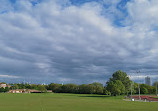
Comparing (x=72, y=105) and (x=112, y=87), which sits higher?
(x=112, y=87)

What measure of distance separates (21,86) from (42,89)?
156 ft

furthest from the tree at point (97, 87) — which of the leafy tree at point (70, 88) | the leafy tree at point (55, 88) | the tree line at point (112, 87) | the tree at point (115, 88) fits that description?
the tree at point (115, 88)

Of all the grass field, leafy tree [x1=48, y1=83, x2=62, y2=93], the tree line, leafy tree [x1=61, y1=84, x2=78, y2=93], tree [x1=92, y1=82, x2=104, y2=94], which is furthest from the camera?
leafy tree [x1=48, y1=83, x2=62, y2=93]

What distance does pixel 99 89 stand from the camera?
127 m

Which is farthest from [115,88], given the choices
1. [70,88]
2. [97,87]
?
[70,88]

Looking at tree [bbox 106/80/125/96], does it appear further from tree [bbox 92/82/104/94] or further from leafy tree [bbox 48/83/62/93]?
leafy tree [bbox 48/83/62/93]

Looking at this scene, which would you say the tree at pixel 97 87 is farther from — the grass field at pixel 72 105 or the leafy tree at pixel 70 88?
the grass field at pixel 72 105

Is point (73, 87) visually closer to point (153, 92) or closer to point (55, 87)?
point (55, 87)

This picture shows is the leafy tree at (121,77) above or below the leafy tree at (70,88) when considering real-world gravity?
above

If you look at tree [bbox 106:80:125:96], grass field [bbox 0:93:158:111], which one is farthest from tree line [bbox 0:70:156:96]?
grass field [bbox 0:93:158:111]

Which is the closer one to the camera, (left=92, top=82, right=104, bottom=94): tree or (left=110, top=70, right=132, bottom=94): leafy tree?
(left=110, top=70, right=132, bottom=94): leafy tree

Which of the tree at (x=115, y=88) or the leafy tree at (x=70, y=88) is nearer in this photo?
the tree at (x=115, y=88)

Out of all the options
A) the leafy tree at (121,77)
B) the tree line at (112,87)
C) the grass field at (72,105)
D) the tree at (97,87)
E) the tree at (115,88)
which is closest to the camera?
the grass field at (72,105)

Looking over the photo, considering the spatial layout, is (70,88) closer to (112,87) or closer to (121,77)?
(121,77)
